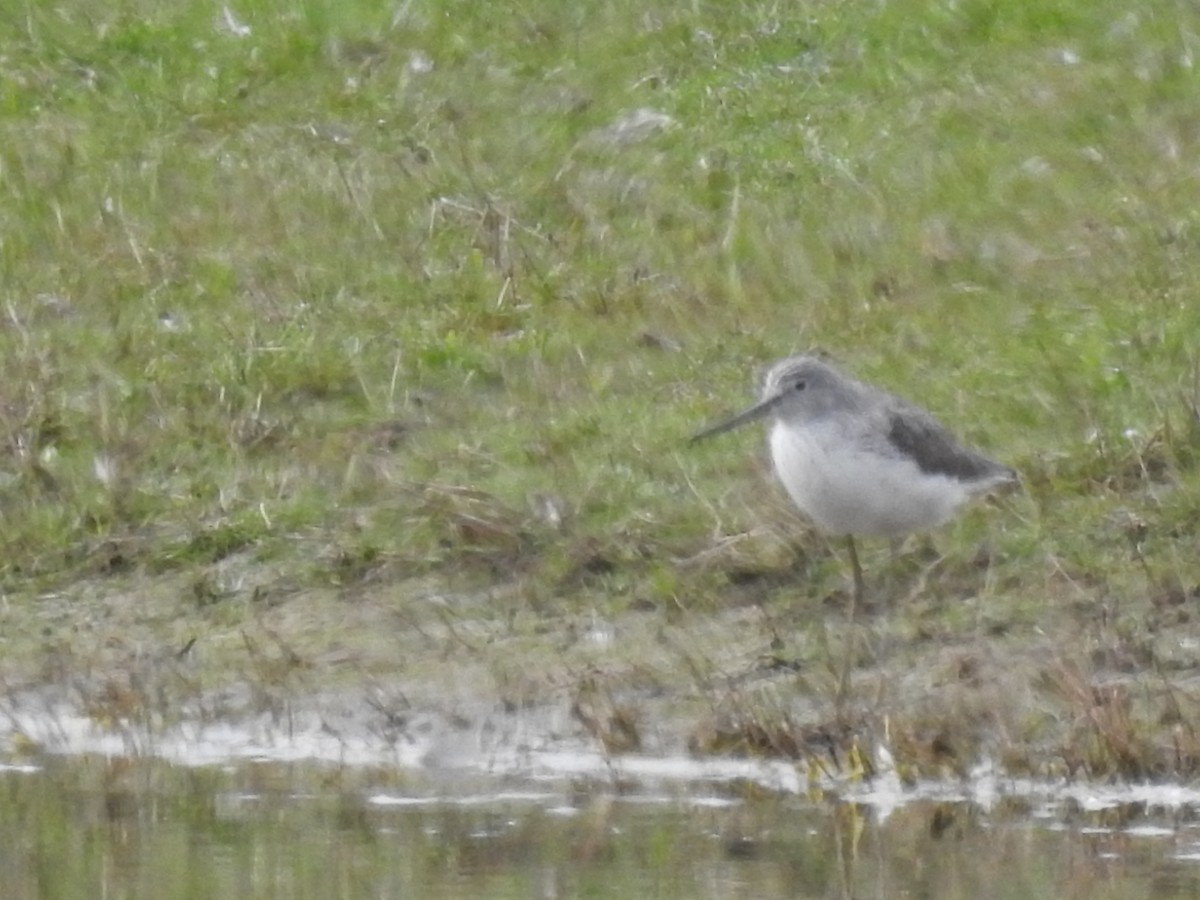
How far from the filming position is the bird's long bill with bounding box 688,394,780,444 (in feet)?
30.9

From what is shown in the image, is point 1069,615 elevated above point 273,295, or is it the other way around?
point 273,295

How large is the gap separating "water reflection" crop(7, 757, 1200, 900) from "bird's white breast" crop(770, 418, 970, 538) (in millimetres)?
1207

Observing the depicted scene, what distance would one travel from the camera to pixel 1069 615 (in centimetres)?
882

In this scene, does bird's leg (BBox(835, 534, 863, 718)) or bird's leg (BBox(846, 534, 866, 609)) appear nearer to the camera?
bird's leg (BBox(835, 534, 863, 718))

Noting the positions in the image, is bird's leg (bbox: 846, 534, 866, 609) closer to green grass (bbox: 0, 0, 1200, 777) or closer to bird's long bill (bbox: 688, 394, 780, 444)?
green grass (bbox: 0, 0, 1200, 777)

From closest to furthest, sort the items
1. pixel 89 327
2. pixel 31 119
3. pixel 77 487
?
pixel 77 487
pixel 89 327
pixel 31 119

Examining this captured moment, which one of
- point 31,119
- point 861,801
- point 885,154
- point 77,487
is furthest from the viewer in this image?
point 31,119

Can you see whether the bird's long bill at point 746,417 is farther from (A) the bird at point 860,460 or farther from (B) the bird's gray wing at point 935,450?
(B) the bird's gray wing at point 935,450

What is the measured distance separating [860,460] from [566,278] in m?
3.12

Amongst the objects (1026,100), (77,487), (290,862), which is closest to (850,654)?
(290,862)

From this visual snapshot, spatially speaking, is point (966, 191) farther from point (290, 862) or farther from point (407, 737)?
point (290, 862)

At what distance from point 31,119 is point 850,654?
6.19 m

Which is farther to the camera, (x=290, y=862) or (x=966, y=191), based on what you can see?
(x=966, y=191)

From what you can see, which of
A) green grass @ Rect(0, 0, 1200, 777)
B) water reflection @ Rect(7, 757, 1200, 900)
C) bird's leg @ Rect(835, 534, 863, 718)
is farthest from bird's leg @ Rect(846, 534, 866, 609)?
water reflection @ Rect(7, 757, 1200, 900)
